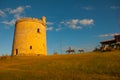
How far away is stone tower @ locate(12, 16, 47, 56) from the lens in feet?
140

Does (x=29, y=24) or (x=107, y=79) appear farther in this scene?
(x=29, y=24)


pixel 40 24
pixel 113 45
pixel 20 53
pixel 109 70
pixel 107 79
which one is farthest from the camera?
pixel 40 24

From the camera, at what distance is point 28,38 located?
42.9 metres

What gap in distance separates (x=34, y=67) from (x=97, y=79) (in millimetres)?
9946

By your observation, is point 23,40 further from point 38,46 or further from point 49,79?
point 49,79

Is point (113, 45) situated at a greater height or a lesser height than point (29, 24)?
lesser

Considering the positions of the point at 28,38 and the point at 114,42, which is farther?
the point at 28,38

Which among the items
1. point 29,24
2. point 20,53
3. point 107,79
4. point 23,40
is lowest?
point 107,79

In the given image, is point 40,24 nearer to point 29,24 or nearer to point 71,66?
point 29,24

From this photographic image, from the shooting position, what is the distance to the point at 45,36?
47.8 metres

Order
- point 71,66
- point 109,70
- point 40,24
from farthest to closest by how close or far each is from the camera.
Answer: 1. point 40,24
2. point 71,66
3. point 109,70

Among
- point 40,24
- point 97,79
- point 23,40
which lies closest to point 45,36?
point 40,24

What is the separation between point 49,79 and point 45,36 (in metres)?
32.5

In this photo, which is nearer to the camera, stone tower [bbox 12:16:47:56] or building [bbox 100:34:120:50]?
building [bbox 100:34:120:50]
